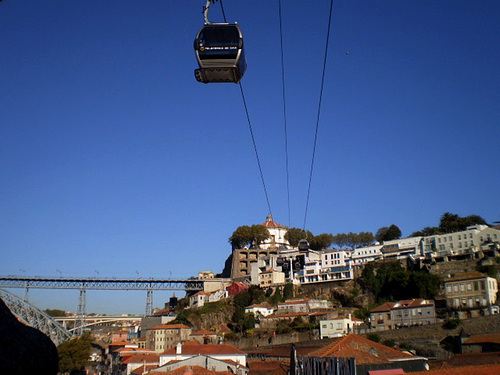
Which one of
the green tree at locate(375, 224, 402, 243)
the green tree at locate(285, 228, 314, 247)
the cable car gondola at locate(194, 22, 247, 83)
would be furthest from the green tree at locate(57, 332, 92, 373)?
the cable car gondola at locate(194, 22, 247, 83)

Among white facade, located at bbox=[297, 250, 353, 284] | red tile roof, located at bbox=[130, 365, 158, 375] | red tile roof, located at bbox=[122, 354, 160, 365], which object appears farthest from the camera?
white facade, located at bbox=[297, 250, 353, 284]

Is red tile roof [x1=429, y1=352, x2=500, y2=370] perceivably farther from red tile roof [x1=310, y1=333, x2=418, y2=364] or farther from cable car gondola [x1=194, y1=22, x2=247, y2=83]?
cable car gondola [x1=194, y1=22, x2=247, y2=83]

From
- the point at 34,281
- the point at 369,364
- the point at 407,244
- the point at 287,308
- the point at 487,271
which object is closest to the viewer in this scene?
the point at 369,364

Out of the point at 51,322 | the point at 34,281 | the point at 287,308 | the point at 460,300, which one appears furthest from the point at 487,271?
the point at 34,281

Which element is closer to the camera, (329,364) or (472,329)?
(329,364)

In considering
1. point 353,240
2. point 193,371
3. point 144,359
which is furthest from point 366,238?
point 193,371

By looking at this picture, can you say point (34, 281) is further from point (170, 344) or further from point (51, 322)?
point (170, 344)
